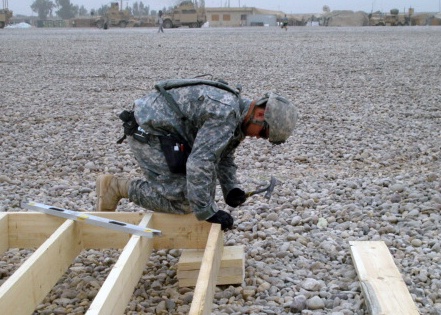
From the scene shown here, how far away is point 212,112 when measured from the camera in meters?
3.84

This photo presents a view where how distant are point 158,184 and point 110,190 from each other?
1.40 feet

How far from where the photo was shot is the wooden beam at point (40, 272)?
304 cm

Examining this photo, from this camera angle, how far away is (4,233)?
13.1 ft

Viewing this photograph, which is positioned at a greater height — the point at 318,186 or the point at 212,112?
the point at 212,112

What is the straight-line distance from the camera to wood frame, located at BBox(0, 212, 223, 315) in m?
3.04

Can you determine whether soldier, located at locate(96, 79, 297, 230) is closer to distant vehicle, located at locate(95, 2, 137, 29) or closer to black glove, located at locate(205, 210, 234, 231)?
black glove, located at locate(205, 210, 234, 231)

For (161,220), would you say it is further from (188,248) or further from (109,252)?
(109,252)

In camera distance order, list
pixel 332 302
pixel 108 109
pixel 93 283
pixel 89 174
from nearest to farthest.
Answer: pixel 332 302
pixel 93 283
pixel 89 174
pixel 108 109

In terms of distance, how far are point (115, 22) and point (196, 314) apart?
62.5 meters

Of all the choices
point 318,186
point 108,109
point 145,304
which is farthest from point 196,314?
point 108,109

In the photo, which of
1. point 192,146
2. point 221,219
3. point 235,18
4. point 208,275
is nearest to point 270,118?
point 192,146

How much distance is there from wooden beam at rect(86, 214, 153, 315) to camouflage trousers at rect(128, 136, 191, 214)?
0.26 meters

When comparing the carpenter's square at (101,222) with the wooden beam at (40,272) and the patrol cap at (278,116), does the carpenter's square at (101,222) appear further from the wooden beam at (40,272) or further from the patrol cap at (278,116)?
the patrol cap at (278,116)

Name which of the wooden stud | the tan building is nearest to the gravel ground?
the wooden stud
